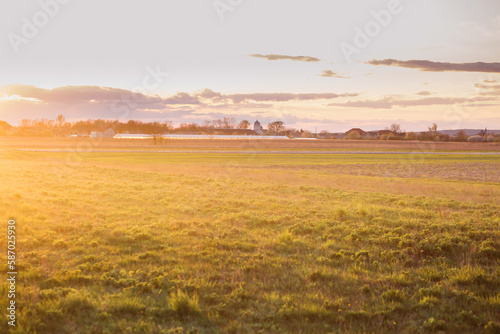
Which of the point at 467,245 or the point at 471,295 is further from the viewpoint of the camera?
the point at 467,245

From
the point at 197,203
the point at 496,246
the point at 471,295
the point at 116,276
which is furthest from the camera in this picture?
the point at 197,203

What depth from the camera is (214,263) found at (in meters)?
9.54

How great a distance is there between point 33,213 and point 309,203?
40.1 ft

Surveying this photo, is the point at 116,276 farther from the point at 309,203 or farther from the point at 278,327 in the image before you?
the point at 309,203

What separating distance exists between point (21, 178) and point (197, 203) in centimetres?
1395

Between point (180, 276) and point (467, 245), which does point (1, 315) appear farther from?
point (467, 245)

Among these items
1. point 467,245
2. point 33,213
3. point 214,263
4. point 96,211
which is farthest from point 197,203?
point 467,245

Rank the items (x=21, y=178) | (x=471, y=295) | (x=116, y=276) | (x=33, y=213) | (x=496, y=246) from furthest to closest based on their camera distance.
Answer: (x=21, y=178), (x=33, y=213), (x=496, y=246), (x=116, y=276), (x=471, y=295)

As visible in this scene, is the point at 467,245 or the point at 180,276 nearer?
the point at 180,276

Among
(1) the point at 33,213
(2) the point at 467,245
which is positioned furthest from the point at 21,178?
(2) the point at 467,245

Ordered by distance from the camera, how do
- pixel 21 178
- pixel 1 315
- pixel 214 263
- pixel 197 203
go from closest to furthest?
pixel 1 315
pixel 214 263
pixel 197 203
pixel 21 178

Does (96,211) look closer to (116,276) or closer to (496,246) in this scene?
(116,276)

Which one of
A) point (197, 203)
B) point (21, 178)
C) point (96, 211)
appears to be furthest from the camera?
point (21, 178)

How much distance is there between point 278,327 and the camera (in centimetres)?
653
